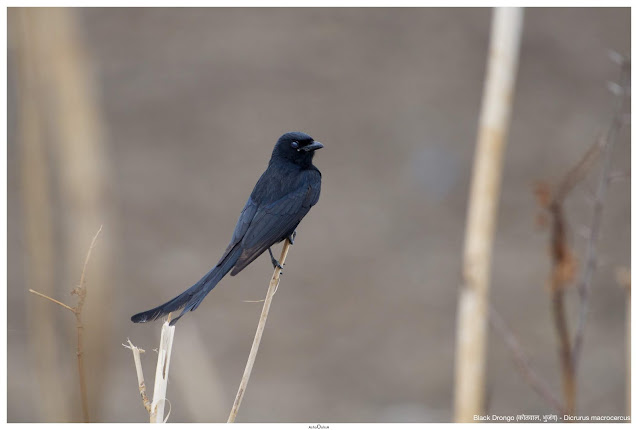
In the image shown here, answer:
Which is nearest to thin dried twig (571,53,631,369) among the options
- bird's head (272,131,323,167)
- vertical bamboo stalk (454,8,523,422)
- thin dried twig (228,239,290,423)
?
vertical bamboo stalk (454,8,523,422)

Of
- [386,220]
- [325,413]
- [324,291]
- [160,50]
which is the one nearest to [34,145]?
[325,413]

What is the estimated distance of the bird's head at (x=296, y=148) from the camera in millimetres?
1744

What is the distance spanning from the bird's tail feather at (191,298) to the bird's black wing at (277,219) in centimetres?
4

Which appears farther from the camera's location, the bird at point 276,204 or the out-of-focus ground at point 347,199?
the out-of-focus ground at point 347,199

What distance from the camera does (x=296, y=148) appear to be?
5.76 feet

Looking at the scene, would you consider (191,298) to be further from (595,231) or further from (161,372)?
(595,231)

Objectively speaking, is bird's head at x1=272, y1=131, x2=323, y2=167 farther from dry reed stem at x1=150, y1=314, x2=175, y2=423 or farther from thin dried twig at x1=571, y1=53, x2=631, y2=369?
thin dried twig at x1=571, y1=53, x2=631, y2=369

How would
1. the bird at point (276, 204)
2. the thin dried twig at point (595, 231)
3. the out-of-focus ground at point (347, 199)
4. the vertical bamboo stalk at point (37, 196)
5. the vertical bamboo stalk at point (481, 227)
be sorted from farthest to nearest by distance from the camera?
the out-of-focus ground at point (347, 199)
the vertical bamboo stalk at point (37, 196)
the bird at point (276, 204)
the vertical bamboo stalk at point (481, 227)
the thin dried twig at point (595, 231)

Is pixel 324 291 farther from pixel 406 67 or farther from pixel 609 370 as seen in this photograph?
pixel 406 67

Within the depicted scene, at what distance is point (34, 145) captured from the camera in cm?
178

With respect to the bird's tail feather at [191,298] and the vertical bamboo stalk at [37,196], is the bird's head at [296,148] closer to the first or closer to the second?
the bird's tail feather at [191,298]

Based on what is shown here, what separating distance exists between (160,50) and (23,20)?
6.56 m

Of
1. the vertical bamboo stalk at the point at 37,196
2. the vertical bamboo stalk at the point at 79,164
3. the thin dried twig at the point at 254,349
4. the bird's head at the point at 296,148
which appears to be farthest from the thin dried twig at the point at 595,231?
the vertical bamboo stalk at the point at 37,196

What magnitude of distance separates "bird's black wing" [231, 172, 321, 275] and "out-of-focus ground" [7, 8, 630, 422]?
9.48 ft
